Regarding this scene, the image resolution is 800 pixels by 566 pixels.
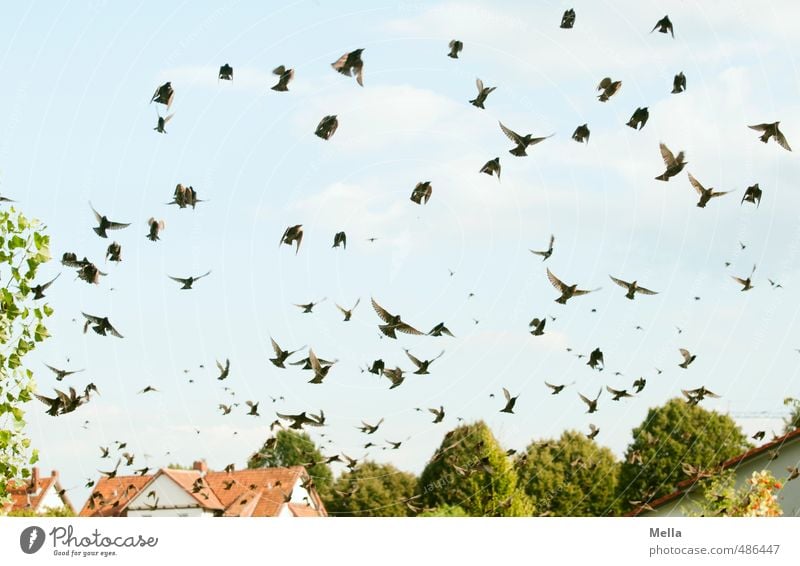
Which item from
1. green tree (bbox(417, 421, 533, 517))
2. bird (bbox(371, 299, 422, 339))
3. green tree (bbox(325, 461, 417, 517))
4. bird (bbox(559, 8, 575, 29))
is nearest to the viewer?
bird (bbox(371, 299, 422, 339))

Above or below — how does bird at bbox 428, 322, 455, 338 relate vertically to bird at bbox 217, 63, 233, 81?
below

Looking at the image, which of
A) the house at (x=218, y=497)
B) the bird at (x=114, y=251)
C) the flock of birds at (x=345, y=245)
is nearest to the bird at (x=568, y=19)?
the flock of birds at (x=345, y=245)

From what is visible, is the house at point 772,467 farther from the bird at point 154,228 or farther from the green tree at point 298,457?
the green tree at point 298,457

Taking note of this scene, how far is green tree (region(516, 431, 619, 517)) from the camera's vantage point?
51562 millimetres

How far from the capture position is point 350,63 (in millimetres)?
13297

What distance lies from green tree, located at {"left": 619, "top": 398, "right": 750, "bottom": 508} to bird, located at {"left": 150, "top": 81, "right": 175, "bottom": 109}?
38.7m

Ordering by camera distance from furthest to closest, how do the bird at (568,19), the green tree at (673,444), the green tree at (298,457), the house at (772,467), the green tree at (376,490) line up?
the green tree at (298,457) < the green tree at (376,490) < the green tree at (673,444) < the house at (772,467) < the bird at (568,19)

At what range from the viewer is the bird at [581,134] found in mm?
15656

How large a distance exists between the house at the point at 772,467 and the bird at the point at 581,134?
30.8ft

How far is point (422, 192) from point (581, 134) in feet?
10.7

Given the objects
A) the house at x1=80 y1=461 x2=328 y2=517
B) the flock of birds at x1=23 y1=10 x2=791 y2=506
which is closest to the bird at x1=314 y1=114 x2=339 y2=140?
the flock of birds at x1=23 y1=10 x2=791 y2=506

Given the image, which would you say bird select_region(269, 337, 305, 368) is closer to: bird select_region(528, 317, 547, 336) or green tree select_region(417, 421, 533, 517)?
bird select_region(528, 317, 547, 336)
